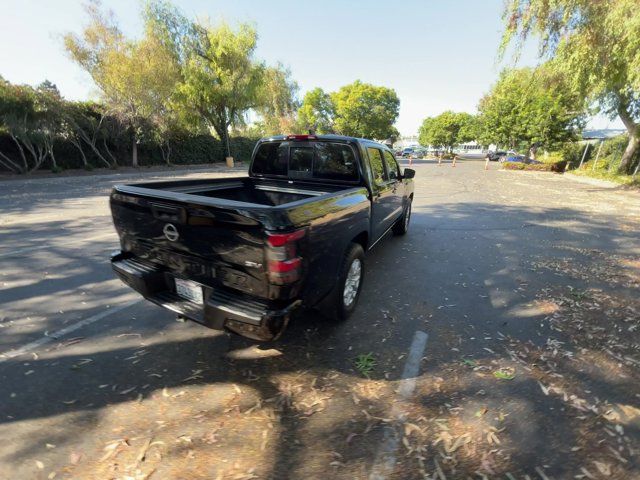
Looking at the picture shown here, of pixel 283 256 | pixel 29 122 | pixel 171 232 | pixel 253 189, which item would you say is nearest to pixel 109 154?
pixel 29 122

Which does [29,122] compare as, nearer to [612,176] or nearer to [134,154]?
[134,154]

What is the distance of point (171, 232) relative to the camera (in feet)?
8.65

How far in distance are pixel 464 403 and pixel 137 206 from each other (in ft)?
10.3

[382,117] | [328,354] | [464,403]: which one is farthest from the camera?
[382,117]

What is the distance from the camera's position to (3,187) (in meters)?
13.4

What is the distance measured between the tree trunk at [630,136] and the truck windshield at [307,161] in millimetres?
23178

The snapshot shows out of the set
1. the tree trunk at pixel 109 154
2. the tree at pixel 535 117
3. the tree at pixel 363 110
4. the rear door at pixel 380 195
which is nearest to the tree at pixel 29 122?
the tree trunk at pixel 109 154

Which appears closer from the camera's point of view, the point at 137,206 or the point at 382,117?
the point at 137,206

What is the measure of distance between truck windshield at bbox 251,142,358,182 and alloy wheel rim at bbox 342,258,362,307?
3.90 ft

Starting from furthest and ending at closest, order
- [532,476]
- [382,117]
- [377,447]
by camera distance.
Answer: [382,117] → [377,447] → [532,476]

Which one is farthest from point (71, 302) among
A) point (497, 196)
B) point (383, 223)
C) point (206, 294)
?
point (497, 196)

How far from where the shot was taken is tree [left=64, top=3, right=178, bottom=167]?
2102 cm

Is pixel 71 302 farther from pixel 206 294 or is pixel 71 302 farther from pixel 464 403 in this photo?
pixel 464 403

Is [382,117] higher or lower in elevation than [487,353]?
higher
